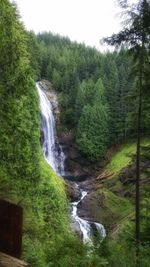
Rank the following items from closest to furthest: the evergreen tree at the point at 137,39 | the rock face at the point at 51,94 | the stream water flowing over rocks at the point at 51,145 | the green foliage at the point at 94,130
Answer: the evergreen tree at the point at 137,39 < the stream water flowing over rocks at the point at 51,145 < the green foliage at the point at 94,130 < the rock face at the point at 51,94

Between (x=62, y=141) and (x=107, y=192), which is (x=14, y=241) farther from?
(x=62, y=141)

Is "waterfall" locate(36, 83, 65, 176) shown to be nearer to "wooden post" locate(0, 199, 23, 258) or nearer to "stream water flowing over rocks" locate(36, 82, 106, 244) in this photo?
"stream water flowing over rocks" locate(36, 82, 106, 244)

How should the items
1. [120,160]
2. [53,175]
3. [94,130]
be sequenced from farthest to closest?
[94,130], [120,160], [53,175]

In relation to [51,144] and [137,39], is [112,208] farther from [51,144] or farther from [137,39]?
[137,39]

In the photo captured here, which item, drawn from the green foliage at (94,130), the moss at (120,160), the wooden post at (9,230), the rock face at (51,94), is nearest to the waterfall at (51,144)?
the rock face at (51,94)

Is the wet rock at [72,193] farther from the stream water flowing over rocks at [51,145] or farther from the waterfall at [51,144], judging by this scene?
the waterfall at [51,144]

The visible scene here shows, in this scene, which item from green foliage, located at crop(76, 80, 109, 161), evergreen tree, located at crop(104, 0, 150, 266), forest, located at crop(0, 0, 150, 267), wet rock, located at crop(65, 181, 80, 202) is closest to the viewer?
→ forest, located at crop(0, 0, 150, 267)

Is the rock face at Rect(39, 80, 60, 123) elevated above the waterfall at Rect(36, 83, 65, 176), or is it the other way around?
the rock face at Rect(39, 80, 60, 123)

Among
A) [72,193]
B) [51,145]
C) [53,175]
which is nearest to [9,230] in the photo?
[53,175]

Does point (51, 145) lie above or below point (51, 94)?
below

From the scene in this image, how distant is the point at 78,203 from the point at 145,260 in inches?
1619

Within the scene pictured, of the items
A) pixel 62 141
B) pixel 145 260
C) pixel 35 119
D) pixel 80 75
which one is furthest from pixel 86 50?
pixel 145 260

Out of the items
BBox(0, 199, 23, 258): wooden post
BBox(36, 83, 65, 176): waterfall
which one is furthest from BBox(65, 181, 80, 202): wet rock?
BBox(0, 199, 23, 258): wooden post

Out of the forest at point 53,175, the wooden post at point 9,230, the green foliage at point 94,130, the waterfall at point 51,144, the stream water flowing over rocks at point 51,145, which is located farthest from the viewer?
the green foliage at point 94,130
